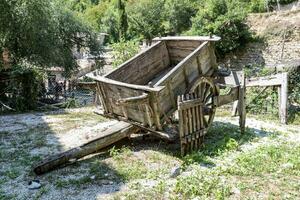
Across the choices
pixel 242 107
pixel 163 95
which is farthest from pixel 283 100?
pixel 163 95

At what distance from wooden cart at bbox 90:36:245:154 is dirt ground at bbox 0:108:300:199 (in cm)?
50

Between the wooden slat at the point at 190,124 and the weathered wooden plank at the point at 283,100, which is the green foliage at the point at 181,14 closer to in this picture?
the weathered wooden plank at the point at 283,100

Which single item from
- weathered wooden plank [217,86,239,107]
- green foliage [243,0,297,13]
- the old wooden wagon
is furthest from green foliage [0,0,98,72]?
green foliage [243,0,297,13]

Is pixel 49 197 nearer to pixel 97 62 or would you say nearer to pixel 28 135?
pixel 28 135

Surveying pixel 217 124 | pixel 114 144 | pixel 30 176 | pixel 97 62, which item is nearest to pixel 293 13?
pixel 97 62

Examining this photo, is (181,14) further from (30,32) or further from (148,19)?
(30,32)

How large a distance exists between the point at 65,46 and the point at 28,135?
49.4ft

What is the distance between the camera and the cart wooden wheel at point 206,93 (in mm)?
7370

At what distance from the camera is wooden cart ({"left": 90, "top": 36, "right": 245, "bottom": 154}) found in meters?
6.41

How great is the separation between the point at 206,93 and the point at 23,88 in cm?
636

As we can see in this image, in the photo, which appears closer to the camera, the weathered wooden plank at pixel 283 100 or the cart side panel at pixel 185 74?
the cart side panel at pixel 185 74

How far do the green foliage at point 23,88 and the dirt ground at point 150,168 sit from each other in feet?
10.2

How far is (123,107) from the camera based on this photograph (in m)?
6.88

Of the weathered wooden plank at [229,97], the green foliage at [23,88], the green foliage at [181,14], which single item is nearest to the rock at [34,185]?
the weathered wooden plank at [229,97]
